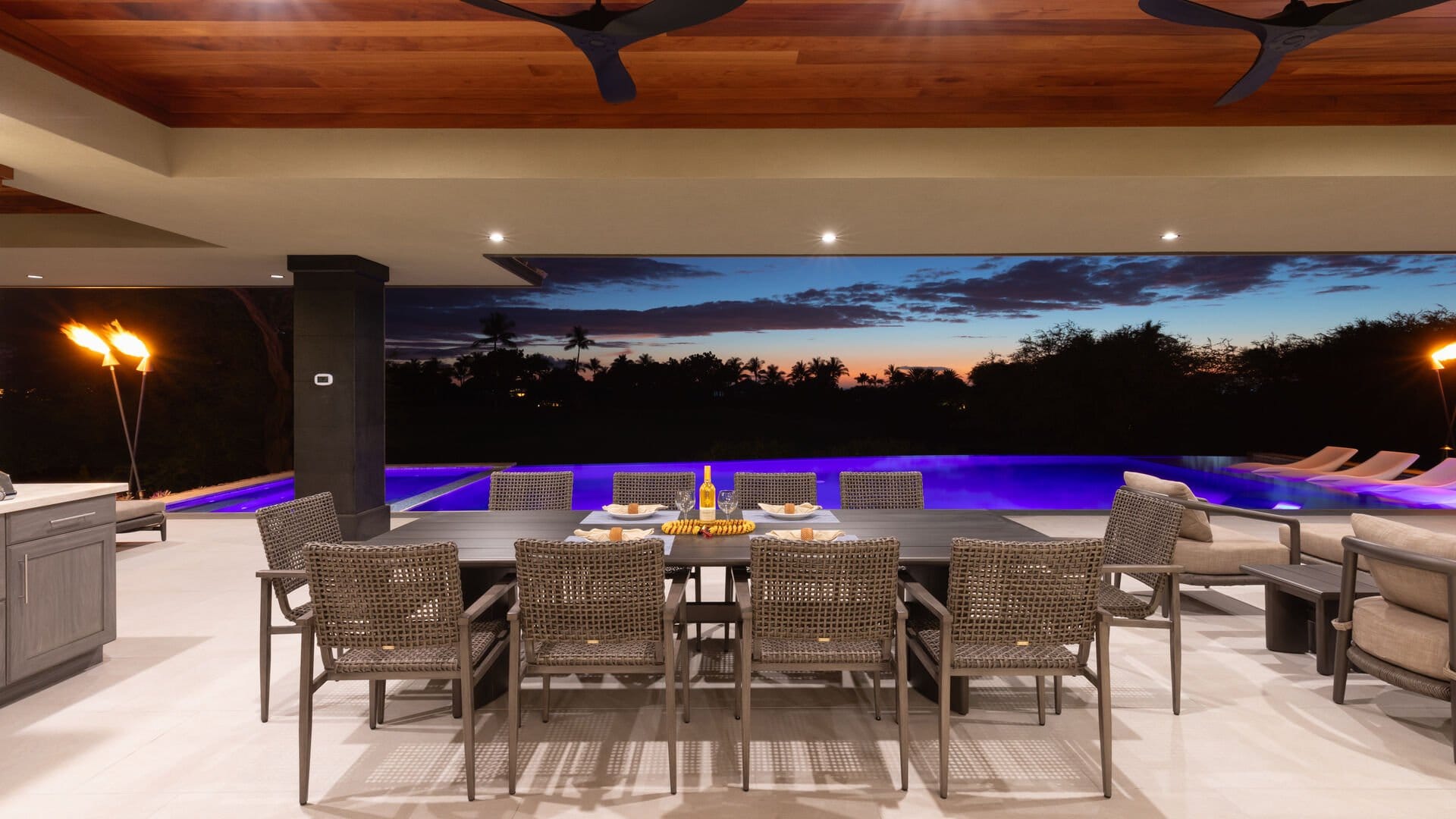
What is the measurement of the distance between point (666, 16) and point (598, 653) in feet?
6.99

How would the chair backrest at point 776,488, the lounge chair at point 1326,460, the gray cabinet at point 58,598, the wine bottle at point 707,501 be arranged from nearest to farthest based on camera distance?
the gray cabinet at point 58,598 → the wine bottle at point 707,501 → the chair backrest at point 776,488 → the lounge chair at point 1326,460

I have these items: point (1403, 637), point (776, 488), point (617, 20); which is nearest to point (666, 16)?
point (617, 20)

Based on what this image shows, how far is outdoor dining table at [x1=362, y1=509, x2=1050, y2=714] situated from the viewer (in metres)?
2.82

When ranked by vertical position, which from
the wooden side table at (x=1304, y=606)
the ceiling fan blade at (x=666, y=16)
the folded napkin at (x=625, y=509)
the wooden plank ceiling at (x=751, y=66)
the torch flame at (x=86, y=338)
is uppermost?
the wooden plank ceiling at (x=751, y=66)

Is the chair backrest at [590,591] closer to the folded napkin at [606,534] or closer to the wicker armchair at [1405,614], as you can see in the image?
the folded napkin at [606,534]

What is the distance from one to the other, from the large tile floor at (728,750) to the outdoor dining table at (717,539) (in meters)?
0.38

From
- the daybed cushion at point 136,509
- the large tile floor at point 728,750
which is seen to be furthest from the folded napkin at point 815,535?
the daybed cushion at point 136,509

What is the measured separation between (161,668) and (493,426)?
1127cm

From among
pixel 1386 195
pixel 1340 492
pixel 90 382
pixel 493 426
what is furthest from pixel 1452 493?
pixel 90 382

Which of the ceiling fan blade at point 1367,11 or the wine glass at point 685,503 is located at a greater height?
the ceiling fan blade at point 1367,11

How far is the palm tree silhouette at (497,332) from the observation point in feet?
46.5

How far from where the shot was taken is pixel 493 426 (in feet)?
48.0

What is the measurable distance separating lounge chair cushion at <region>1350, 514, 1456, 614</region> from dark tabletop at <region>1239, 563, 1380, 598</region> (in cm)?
45

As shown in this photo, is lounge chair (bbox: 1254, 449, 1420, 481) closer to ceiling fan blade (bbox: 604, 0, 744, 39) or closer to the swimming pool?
→ the swimming pool
